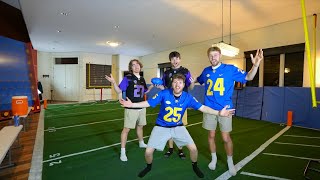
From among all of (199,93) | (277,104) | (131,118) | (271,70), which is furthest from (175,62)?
(199,93)

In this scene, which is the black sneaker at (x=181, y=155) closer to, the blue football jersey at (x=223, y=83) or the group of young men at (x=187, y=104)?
the group of young men at (x=187, y=104)

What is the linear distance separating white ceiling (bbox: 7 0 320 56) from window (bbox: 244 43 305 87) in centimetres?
115

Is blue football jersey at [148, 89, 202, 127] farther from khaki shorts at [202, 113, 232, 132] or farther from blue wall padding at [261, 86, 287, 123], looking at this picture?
blue wall padding at [261, 86, 287, 123]

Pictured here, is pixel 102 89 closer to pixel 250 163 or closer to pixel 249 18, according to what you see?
pixel 249 18

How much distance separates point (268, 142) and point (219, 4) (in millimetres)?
4214

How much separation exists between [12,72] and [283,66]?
35.8 ft

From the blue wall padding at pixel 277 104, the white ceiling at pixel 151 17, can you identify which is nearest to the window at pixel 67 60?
the white ceiling at pixel 151 17

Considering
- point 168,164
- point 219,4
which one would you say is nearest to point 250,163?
point 168,164

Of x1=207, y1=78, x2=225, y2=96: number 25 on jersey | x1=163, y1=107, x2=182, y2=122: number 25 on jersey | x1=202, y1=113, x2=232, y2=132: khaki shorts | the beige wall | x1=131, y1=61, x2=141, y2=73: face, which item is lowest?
x1=202, y1=113, x2=232, y2=132: khaki shorts

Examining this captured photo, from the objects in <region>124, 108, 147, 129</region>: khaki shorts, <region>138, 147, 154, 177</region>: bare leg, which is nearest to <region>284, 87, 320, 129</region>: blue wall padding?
<region>124, 108, 147, 129</region>: khaki shorts

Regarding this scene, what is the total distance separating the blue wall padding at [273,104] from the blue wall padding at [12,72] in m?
9.86

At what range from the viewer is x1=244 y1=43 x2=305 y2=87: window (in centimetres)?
720

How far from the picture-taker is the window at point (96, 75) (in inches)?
616

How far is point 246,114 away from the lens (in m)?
8.02
